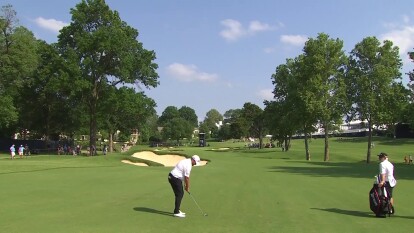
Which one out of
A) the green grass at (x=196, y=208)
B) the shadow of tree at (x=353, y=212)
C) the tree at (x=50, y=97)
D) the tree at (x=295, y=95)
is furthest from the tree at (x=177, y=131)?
the shadow of tree at (x=353, y=212)

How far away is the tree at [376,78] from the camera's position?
54531 millimetres

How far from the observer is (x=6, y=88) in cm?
6309

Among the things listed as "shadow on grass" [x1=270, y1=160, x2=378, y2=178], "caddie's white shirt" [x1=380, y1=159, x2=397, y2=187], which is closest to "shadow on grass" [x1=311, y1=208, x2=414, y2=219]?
"caddie's white shirt" [x1=380, y1=159, x2=397, y2=187]

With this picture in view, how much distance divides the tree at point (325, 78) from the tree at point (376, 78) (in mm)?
2469

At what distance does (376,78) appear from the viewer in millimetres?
54562

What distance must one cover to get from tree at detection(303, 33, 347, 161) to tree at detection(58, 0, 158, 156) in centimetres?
2208

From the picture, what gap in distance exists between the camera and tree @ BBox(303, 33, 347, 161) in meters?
57.4

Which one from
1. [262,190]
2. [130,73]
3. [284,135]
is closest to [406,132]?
[284,135]

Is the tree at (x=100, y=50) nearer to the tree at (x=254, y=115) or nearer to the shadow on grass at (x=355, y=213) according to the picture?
the shadow on grass at (x=355, y=213)

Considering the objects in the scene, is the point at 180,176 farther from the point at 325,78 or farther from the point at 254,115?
the point at 254,115

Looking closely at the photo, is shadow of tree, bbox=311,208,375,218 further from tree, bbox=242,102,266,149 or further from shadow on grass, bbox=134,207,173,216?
tree, bbox=242,102,266,149

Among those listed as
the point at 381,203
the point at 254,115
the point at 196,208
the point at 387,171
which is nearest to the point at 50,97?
the point at 254,115

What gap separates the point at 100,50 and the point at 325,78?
1211 inches

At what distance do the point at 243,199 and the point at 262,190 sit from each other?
10.5 ft
